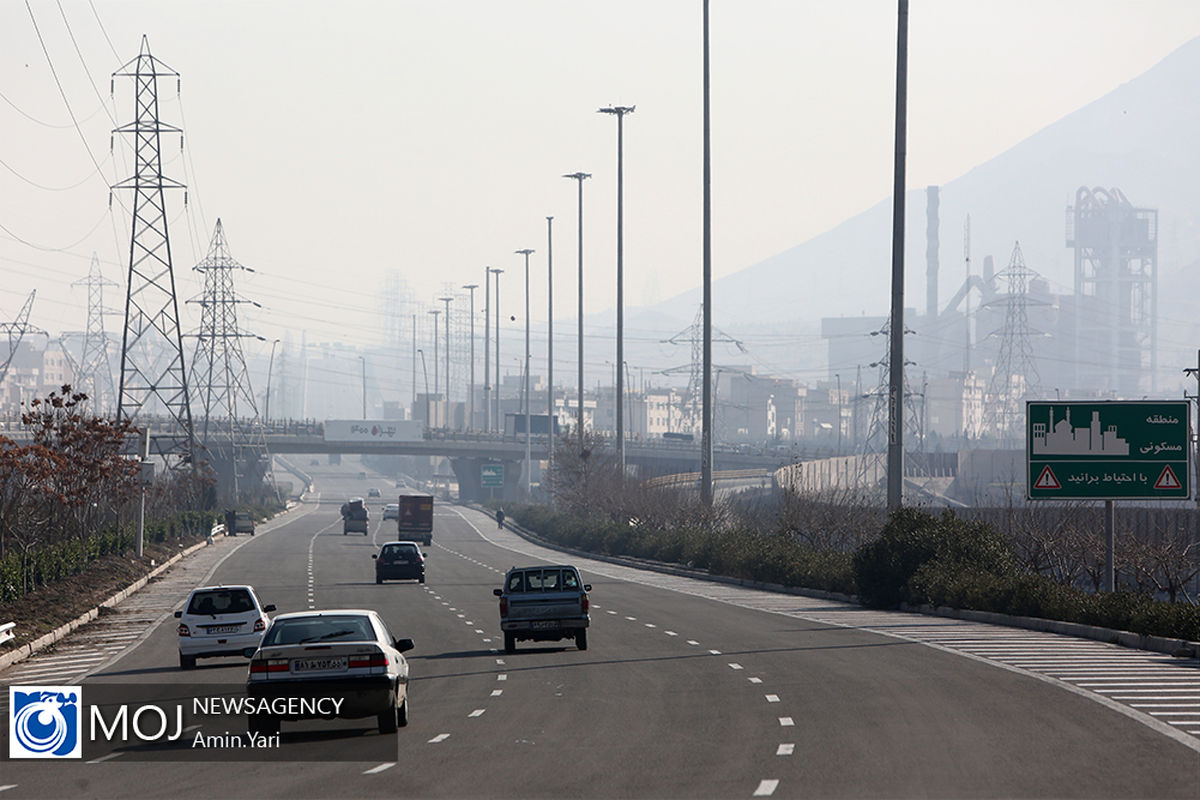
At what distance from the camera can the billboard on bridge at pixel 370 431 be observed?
151500 millimetres

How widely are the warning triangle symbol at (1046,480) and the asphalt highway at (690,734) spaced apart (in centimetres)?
641

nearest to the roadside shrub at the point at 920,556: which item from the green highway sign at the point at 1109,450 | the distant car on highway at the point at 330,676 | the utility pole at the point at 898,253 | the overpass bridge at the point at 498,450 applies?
the utility pole at the point at 898,253

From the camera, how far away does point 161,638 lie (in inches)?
1328

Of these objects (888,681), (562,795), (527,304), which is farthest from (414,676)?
(527,304)

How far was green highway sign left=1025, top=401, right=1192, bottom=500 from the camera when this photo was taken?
109 ft

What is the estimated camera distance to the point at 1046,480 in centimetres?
3462

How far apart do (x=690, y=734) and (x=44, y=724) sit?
7944mm

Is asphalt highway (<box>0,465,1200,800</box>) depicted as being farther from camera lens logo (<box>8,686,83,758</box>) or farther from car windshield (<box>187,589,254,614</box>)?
car windshield (<box>187,589,254,614</box>)

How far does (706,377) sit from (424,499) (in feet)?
123

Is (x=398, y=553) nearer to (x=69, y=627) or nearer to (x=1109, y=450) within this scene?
(x=69, y=627)

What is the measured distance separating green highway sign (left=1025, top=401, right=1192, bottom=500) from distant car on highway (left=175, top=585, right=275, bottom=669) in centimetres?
1761

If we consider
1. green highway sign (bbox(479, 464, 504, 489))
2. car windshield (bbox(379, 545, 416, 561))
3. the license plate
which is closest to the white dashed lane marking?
the license plate

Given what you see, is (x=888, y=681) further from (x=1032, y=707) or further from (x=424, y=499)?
(x=424, y=499)

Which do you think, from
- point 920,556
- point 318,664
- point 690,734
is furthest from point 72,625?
point 690,734
